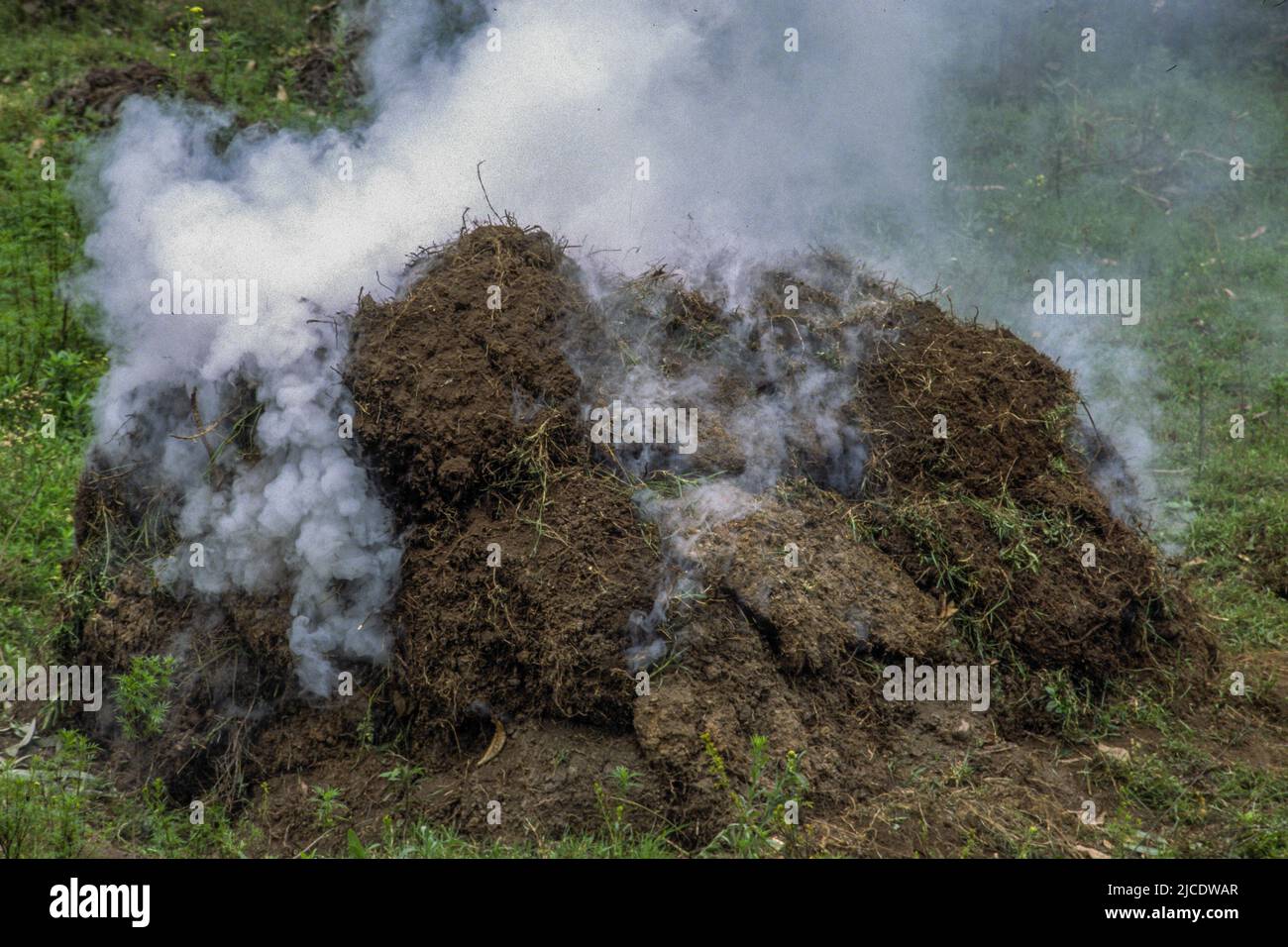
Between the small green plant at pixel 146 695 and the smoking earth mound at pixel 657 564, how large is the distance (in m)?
0.06

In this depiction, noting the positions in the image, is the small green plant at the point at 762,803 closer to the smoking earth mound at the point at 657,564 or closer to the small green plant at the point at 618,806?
the smoking earth mound at the point at 657,564

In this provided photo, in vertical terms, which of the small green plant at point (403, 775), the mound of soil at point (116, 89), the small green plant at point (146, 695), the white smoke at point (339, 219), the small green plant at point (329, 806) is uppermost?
the mound of soil at point (116, 89)

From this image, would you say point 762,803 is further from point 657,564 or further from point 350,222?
point 350,222

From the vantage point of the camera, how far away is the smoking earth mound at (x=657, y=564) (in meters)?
4.49

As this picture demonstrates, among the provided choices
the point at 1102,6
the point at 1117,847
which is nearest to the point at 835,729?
the point at 1117,847

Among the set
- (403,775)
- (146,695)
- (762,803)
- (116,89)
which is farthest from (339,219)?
(116,89)

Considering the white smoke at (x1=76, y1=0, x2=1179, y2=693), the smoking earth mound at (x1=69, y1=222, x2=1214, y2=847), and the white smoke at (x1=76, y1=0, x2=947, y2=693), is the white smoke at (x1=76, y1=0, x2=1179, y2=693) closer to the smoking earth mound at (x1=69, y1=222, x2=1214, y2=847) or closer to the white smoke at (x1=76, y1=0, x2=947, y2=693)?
the white smoke at (x1=76, y1=0, x2=947, y2=693)

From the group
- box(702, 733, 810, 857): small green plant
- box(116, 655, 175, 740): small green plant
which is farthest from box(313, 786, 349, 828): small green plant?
box(702, 733, 810, 857): small green plant

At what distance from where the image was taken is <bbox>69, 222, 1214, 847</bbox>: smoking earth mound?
14.7 ft

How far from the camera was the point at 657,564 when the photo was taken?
185 inches

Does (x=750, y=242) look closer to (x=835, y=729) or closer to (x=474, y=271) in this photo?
(x=474, y=271)

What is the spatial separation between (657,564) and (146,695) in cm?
216

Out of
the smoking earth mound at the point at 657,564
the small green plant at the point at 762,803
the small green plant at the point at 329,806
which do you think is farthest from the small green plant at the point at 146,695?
the small green plant at the point at 762,803

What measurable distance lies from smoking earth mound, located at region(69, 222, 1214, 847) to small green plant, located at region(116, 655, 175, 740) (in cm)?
6
